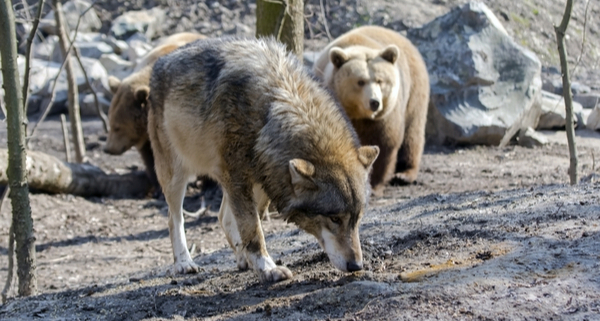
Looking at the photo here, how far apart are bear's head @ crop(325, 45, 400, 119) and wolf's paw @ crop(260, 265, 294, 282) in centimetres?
471

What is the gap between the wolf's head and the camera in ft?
14.7

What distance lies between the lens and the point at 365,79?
9.38 meters

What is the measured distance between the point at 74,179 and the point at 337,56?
4.40 metres

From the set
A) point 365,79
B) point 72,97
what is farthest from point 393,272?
point 72,97

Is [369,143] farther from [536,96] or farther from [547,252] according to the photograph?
[547,252]

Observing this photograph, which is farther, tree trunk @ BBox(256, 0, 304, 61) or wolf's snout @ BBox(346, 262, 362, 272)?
tree trunk @ BBox(256, 0, 304, 61)

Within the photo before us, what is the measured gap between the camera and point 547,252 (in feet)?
13.7

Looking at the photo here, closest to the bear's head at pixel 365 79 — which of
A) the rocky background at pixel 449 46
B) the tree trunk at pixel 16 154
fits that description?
the rocky background at pixel 449 46

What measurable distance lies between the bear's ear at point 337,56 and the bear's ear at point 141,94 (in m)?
3.08

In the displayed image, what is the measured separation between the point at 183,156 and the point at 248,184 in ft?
3.73

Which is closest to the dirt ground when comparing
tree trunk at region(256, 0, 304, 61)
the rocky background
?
tree trunk at region(256, 0, 304, 61)

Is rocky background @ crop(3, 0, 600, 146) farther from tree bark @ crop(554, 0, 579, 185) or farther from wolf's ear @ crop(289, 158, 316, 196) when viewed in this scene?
wolf's ear @ crop(289, 158, 316, 196)

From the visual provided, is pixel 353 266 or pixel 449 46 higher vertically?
pixel 449 46

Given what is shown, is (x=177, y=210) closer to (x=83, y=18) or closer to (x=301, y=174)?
(x=301, y=174)
